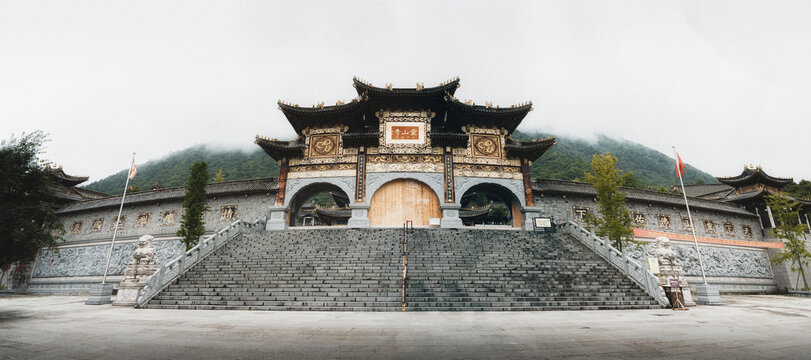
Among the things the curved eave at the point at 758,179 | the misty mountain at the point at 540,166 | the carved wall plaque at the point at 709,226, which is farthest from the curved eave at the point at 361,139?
the misty mountain at the point at 540,166

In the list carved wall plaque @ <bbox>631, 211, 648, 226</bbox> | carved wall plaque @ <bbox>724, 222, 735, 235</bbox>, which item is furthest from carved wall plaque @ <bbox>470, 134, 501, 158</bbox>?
carved wall plaque @ <bbox>724, 222, 735, 235</bbox>

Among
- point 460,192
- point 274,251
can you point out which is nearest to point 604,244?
point 460,192

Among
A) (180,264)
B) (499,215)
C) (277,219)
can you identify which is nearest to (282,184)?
(277,219)

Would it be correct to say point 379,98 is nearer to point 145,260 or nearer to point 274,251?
point 274,251

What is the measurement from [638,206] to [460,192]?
12594 millimetres

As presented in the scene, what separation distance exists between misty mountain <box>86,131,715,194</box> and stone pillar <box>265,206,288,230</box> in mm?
35421

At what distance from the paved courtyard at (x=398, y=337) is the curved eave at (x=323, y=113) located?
1501 centimetres

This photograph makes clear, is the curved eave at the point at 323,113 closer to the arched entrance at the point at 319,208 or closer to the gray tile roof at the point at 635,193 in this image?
the arched entrance at the point at 319,208

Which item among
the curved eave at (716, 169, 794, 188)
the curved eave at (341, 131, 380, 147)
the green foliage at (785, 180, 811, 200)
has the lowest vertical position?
the curved eave at (716, 169, 794, 188)

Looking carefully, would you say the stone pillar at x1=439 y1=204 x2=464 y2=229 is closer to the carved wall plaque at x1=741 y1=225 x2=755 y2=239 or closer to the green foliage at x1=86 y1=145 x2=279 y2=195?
the carved wall plaque at x1=741 y1=225 x2=755 y2=239

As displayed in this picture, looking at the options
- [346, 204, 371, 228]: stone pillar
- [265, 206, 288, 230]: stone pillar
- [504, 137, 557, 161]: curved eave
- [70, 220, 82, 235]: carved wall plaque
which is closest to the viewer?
[346, 204, 371, 228]: stone pillar

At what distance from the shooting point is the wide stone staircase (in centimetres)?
991

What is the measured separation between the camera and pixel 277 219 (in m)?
19.7

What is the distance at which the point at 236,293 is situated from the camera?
1055 cm
